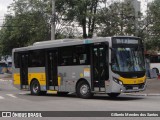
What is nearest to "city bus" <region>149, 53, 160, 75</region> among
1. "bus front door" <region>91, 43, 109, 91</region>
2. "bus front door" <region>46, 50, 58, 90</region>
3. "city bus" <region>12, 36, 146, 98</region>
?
"city bus" <region>12, 36, 146, 98</region>

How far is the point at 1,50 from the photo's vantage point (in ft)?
217

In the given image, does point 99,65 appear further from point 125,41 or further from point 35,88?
point 35,88

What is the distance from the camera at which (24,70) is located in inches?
1068

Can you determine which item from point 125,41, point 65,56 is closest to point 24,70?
point 65,56

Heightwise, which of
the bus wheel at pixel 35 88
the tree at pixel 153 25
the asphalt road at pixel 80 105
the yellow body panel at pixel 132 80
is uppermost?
the tree at pixel 153 25

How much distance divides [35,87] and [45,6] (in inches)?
930

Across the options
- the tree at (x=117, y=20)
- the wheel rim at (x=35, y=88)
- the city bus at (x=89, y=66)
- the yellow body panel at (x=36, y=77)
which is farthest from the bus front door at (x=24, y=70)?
the tree at (x=117, y=20)

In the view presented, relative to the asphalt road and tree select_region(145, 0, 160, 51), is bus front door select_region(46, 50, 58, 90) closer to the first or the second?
the asphalt road

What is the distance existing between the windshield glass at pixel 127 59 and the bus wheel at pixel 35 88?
6.91 metres

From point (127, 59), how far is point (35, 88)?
24.6 ft

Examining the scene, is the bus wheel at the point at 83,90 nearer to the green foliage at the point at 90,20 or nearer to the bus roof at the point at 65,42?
the bus roof at the point at 65,42

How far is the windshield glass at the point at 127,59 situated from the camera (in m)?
20.9

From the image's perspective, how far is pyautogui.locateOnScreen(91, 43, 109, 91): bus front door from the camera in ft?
69.1

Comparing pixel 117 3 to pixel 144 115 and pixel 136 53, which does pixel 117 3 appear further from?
pixel 144 115
